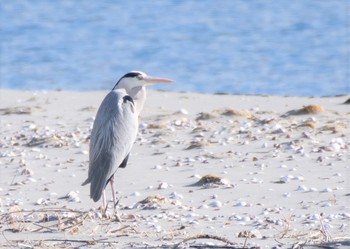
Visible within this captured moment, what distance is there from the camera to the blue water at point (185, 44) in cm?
1817

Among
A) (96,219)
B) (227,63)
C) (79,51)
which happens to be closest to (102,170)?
(96,219)

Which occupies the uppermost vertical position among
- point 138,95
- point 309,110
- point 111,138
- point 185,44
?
point 138,95

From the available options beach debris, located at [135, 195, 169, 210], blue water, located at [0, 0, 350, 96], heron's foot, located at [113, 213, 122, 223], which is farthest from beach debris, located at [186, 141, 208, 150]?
blue water, located at [0, 0, 350, 96]

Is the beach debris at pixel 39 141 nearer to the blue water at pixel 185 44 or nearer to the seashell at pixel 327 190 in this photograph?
the seashell at pixel 327 190

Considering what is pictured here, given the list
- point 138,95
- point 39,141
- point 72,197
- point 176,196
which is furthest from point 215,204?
point 39,141

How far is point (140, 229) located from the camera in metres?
6.99

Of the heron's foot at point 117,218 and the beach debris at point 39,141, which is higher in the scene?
the heron's foot at point 117,218

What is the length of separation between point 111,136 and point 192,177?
87 centimetres

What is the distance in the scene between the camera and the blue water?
59.6 feet

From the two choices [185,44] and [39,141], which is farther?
[185,44]

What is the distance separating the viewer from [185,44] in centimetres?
2242

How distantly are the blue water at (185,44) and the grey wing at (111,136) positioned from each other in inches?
321

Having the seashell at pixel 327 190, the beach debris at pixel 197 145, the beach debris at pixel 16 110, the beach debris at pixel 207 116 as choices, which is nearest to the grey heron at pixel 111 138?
the beach debris at pixel 197 145

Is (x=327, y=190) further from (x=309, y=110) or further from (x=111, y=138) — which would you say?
(x=309, y=110)
